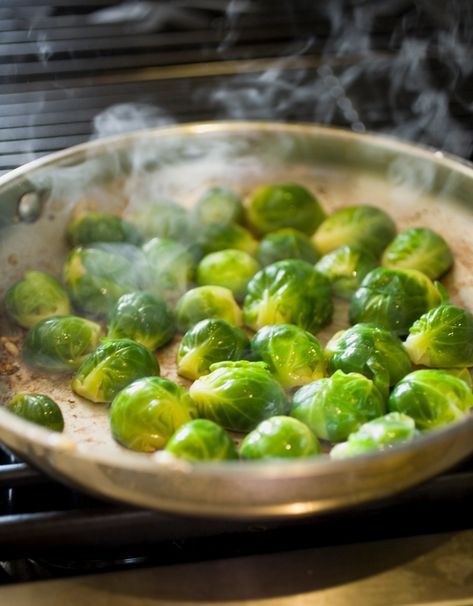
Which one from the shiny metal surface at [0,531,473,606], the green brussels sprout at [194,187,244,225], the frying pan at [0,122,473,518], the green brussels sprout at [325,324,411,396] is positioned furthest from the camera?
the green brussels sprout at [194,187,244,225]

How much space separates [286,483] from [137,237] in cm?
148

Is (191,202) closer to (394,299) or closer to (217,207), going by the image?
(217,207)

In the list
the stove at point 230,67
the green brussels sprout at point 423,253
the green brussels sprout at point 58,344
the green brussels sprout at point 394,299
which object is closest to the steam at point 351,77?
the stove at point 230,67

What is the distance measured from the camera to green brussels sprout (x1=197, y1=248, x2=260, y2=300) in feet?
8.41

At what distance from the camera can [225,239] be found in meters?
2.73

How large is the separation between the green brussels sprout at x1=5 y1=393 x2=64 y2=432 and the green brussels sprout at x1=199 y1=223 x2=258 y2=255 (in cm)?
92

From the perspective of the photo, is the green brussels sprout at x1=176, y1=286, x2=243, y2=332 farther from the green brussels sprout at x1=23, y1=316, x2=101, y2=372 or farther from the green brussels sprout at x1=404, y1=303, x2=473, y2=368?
the green brussels sprout at x1=404, y1=303, x2=473, y2=368

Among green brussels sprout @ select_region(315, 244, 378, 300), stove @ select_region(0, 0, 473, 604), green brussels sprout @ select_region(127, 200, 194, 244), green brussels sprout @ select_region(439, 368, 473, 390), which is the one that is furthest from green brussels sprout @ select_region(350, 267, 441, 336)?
stove @ select_region(0, 0, 473, 604)

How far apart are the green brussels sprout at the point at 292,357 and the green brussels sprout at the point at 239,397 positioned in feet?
0.30

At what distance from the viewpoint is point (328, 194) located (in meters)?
2.99

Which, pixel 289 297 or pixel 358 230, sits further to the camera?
pixel 358 230

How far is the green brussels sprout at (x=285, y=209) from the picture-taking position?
2.80 m

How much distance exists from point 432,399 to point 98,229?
4.25 feet

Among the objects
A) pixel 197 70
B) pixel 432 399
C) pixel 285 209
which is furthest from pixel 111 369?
pixel 197 70
